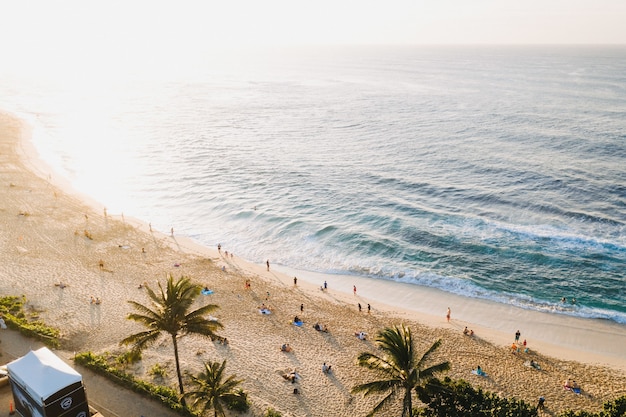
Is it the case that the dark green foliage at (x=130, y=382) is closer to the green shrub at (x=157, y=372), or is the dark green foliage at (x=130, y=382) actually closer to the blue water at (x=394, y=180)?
the green shrub at (x=157, y=372)

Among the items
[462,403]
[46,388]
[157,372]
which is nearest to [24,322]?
[157,372]

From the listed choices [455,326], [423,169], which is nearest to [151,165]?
[423,169]

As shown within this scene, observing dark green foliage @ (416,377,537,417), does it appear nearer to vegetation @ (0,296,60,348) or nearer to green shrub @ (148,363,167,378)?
green shrub @ (148,363,167,378)

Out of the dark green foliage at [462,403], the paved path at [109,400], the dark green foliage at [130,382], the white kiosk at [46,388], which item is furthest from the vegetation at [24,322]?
the dark green foliage at [462,403]

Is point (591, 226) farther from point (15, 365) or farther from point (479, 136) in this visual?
point (15, 365)

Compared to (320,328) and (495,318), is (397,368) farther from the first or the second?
(495,318)

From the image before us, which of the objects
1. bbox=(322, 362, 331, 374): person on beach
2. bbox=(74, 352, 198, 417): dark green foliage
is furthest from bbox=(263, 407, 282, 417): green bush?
bbox=(322, 362, 331, 374): person on beach
